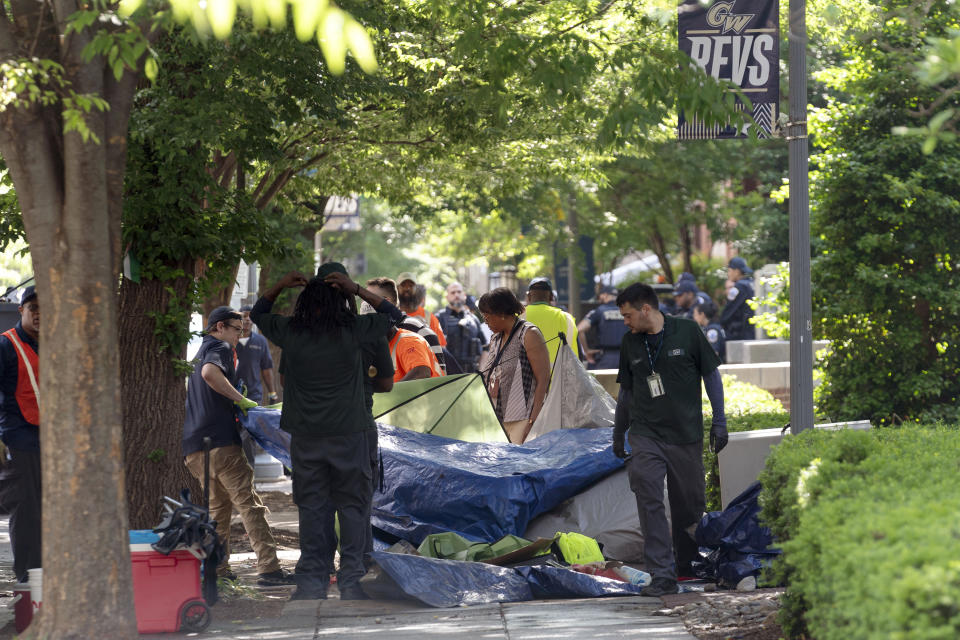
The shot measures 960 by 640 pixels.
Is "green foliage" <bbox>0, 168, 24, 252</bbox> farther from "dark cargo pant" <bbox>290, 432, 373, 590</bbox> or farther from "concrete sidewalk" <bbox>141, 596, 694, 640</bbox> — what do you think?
"concrete sidewalk" <bbox>141, 596, 694, 640</bbox>

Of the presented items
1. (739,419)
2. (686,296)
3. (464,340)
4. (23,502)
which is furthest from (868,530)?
(464,340)

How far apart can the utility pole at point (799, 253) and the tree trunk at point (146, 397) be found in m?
3.69

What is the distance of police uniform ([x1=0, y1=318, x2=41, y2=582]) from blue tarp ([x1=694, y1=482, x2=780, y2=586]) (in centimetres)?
392

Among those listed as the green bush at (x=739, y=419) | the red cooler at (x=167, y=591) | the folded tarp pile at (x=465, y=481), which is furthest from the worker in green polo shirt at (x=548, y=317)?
the red cooler at (x=167, y=591)

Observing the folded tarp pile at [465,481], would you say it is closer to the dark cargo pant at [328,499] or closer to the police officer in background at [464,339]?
the dark cargo pant at [328,499]

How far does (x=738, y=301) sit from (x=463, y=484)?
29.9 ft

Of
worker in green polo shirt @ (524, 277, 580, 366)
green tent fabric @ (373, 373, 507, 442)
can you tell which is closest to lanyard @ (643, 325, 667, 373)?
green tent fabric @ (373, 373, 507, 442)

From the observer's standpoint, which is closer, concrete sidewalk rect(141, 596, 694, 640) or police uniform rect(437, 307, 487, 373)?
concrete sidewalk rect(141, 596, 694, 640)

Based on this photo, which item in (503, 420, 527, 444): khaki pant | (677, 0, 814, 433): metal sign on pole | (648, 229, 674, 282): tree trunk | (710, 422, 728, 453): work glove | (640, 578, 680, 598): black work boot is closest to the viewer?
(640, 578, 680, 598): black work boot

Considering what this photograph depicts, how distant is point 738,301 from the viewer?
16.8 meters

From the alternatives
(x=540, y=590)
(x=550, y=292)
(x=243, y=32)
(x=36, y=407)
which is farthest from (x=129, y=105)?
(x=550, y=292)

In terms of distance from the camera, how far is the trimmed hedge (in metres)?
3.73

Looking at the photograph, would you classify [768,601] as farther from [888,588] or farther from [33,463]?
[33,463]

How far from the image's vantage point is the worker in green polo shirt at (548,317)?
10492mm
